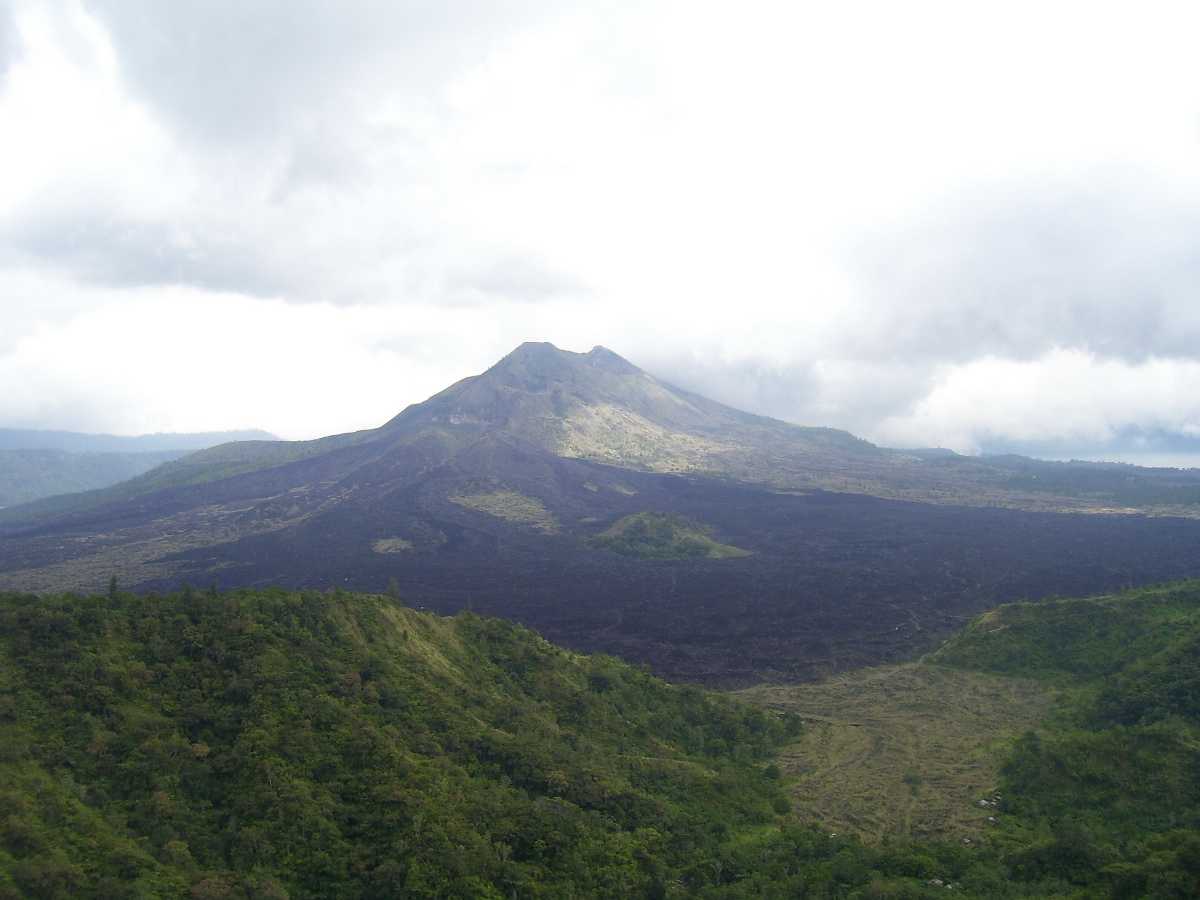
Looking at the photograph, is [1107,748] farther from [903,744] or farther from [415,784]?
[415,784]

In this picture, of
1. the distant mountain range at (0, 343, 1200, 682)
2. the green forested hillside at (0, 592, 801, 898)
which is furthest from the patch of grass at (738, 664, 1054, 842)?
the distant mountain range at (0, 343, 1200, 682)

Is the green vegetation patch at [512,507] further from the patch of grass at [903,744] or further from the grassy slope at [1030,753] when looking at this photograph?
the grassy slope at [1030,753]

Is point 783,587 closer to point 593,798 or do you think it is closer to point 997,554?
point 997,554

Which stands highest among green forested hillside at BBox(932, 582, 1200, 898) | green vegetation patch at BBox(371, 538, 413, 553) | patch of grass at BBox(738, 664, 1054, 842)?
green forested hillside at BBox(932, 582, 1200, 898)

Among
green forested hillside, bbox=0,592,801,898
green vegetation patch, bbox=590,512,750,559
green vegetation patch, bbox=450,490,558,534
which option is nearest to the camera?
green forested hillside, bbox=0,592,801,898

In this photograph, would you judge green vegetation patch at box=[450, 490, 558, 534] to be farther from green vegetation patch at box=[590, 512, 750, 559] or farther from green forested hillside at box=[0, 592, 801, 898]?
green forested hillside at box=[0, 592, 801, 898]

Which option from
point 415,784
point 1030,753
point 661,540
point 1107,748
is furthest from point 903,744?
point 661,540

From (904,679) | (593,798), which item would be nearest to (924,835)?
(593,798)
